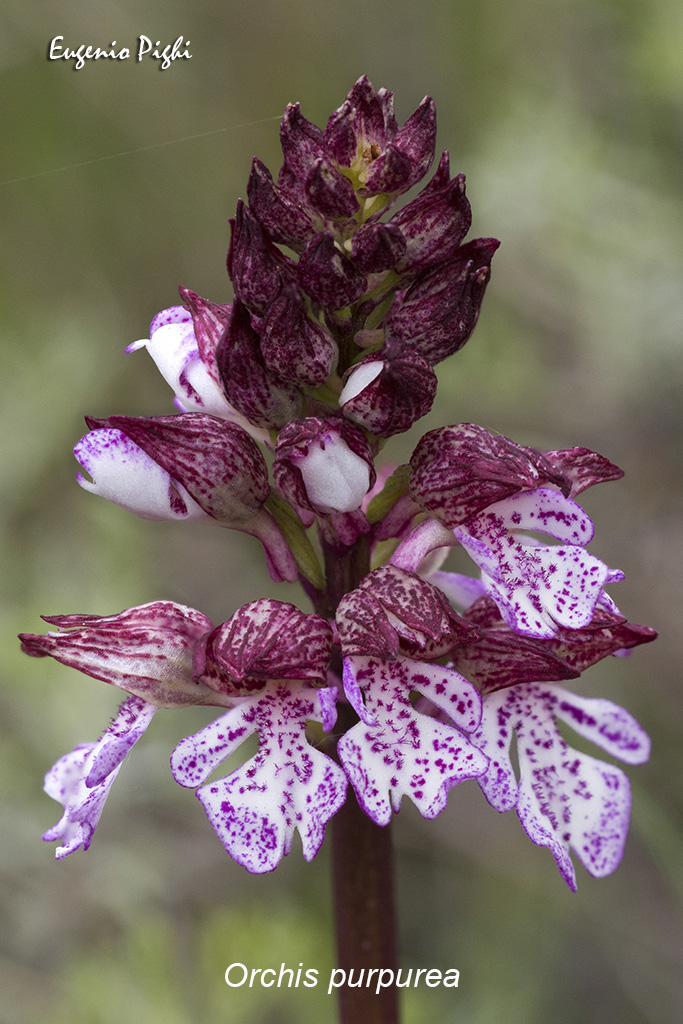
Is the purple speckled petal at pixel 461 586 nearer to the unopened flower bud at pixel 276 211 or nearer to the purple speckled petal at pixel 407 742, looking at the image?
the purple speckled petal at pixel 407 742

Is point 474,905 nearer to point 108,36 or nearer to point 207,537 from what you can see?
point 207,537

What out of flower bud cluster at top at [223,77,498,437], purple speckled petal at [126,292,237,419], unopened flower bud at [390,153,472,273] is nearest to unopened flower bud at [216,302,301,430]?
flower bud cluster at top at [223,77,498,437]

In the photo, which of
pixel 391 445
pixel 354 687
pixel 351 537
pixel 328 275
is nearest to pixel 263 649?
pixel 354 687

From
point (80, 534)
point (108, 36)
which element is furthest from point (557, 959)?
point (108, 36)

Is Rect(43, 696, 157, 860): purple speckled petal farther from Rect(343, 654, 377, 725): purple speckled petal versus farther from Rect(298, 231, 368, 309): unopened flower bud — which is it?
Rect(298, 231, 368, 309): unopened flower bud

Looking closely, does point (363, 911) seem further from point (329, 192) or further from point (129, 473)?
point (329, 192)
